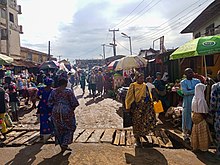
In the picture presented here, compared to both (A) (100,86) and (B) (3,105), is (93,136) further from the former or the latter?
(A) (100,86)

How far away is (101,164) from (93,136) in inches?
72.7

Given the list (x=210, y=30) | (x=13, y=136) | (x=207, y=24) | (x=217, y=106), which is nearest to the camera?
(x=217, y=106)

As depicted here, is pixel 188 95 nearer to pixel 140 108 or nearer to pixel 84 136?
pixel 140 108

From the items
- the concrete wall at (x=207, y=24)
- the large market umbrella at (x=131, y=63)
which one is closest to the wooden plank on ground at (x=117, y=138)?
the large market umbrella at (x=131, y=63)

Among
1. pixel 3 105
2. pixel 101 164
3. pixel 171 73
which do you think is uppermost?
pixel 171 73

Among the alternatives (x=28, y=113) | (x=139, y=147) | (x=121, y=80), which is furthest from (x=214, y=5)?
(x=28, y=113)

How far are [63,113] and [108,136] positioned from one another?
173 cm

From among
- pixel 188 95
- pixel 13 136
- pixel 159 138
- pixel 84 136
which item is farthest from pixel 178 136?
pixel 13 136

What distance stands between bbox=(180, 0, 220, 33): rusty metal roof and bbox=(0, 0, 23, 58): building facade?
67.1 feet

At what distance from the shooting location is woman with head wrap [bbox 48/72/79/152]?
5328mm

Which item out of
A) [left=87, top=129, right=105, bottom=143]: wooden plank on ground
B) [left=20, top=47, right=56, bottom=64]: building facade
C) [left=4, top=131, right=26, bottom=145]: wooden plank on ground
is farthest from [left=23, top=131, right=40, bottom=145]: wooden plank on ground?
[left=20, top=47, right=56, bottom=64]: building facade

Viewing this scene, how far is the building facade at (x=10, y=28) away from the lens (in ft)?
94.7

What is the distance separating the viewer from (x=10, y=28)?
30984 millimetres

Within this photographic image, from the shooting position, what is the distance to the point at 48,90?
6324 millimetres
